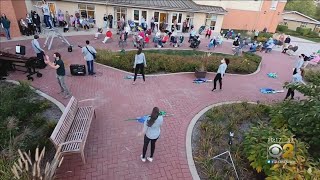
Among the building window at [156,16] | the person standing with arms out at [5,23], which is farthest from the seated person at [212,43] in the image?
the person standing with arms out at [5,23]

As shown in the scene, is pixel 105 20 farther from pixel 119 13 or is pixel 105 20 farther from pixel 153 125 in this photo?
pixel 153 125

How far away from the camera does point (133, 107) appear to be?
29.1 ft

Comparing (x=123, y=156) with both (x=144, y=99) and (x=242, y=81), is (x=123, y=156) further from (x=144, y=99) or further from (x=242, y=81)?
(x=242, y=81)

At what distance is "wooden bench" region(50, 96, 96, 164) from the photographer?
18.4 ft

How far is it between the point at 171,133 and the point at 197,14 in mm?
20473

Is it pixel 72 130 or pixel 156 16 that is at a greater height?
pixel 156 16

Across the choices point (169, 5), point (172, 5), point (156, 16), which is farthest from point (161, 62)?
point (172, 5)

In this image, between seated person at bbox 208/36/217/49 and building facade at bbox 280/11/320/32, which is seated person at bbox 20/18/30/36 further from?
building facade at bbox 280/11/320/32

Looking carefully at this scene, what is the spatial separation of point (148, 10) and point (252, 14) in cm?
1571

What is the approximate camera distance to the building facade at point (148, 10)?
2212 cm

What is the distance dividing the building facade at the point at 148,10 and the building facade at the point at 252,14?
447cm

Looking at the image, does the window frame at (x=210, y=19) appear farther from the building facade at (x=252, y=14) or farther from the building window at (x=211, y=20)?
the building facade at (x=252, y=14)

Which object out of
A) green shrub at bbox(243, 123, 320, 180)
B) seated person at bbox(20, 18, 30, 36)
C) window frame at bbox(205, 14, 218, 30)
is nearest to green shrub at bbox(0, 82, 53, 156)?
green shrub at bbox(243, 123, 320, 180)

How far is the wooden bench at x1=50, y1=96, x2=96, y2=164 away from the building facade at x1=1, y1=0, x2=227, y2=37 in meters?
17.4
